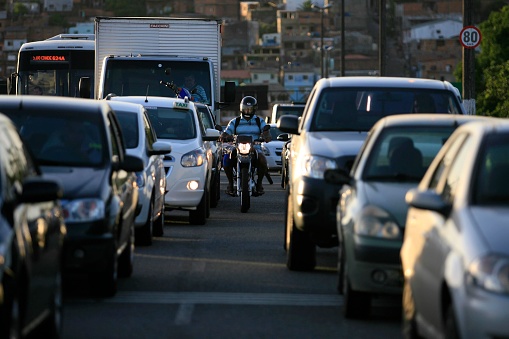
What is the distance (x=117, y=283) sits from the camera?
1423 centimetres

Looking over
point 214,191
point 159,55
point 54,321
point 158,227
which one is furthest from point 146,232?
point 159,55

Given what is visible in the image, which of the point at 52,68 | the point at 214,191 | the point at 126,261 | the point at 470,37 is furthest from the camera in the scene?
the point at 52,68

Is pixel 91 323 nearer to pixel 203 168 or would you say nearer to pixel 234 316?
pixel 234 316

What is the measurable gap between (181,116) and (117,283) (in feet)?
28.8

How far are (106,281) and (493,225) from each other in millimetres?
5104

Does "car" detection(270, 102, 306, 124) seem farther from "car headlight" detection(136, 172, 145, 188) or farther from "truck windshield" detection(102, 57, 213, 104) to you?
"car headlight" detection(136, 172, 145, 188)

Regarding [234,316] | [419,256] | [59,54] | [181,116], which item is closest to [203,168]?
[181,116]

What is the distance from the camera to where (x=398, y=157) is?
12.9m

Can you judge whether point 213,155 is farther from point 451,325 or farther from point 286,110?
point 286,110

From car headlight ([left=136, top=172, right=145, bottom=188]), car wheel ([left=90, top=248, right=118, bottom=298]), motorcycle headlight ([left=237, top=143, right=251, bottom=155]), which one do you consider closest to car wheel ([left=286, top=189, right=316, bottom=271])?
car headlight ([left=136, top=172, right=145, bottom=188])

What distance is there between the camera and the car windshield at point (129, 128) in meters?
18.4

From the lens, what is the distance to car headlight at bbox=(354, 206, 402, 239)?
37.9ft

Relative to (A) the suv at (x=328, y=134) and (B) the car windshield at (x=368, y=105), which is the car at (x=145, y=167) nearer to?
(A) the suv at (x=328, y=134)

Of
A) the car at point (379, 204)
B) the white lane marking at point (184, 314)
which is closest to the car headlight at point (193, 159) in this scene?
the car at point (379, 204)
